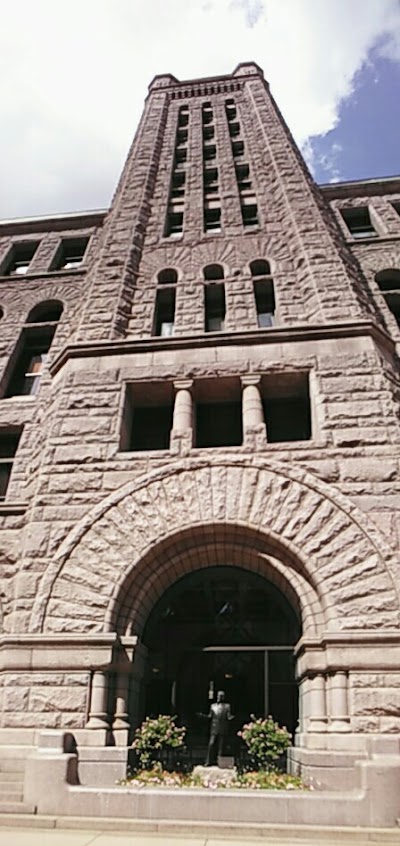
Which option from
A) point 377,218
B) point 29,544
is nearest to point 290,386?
point 29,544

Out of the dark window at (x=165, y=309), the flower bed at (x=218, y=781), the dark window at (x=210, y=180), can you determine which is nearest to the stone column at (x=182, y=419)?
the dark window at (x=165, y=309)

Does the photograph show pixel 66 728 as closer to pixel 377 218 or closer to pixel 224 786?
→ pixel 224 786

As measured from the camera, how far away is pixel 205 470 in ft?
37.6

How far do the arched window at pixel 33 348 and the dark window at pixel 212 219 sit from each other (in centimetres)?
540

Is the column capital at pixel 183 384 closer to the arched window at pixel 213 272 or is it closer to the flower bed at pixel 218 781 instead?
the arched window at pixel 213 272

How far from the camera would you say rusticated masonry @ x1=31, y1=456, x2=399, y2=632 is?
9.84 meters

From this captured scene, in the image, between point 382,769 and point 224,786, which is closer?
point 382,769

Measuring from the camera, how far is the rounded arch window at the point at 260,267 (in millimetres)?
16453

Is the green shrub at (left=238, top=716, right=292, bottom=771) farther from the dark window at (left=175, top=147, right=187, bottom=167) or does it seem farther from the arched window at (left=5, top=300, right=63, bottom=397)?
the dark window at (left=175, top=147, right=187, bottom=167)

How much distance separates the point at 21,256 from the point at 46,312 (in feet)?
15.9

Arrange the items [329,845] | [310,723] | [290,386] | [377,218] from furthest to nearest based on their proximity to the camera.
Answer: [377,218], [290,386], [310,723], [329,845]

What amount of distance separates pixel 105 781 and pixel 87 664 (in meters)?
1.71

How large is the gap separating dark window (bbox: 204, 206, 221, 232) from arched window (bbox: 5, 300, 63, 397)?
540cm

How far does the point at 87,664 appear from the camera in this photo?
9727mm
